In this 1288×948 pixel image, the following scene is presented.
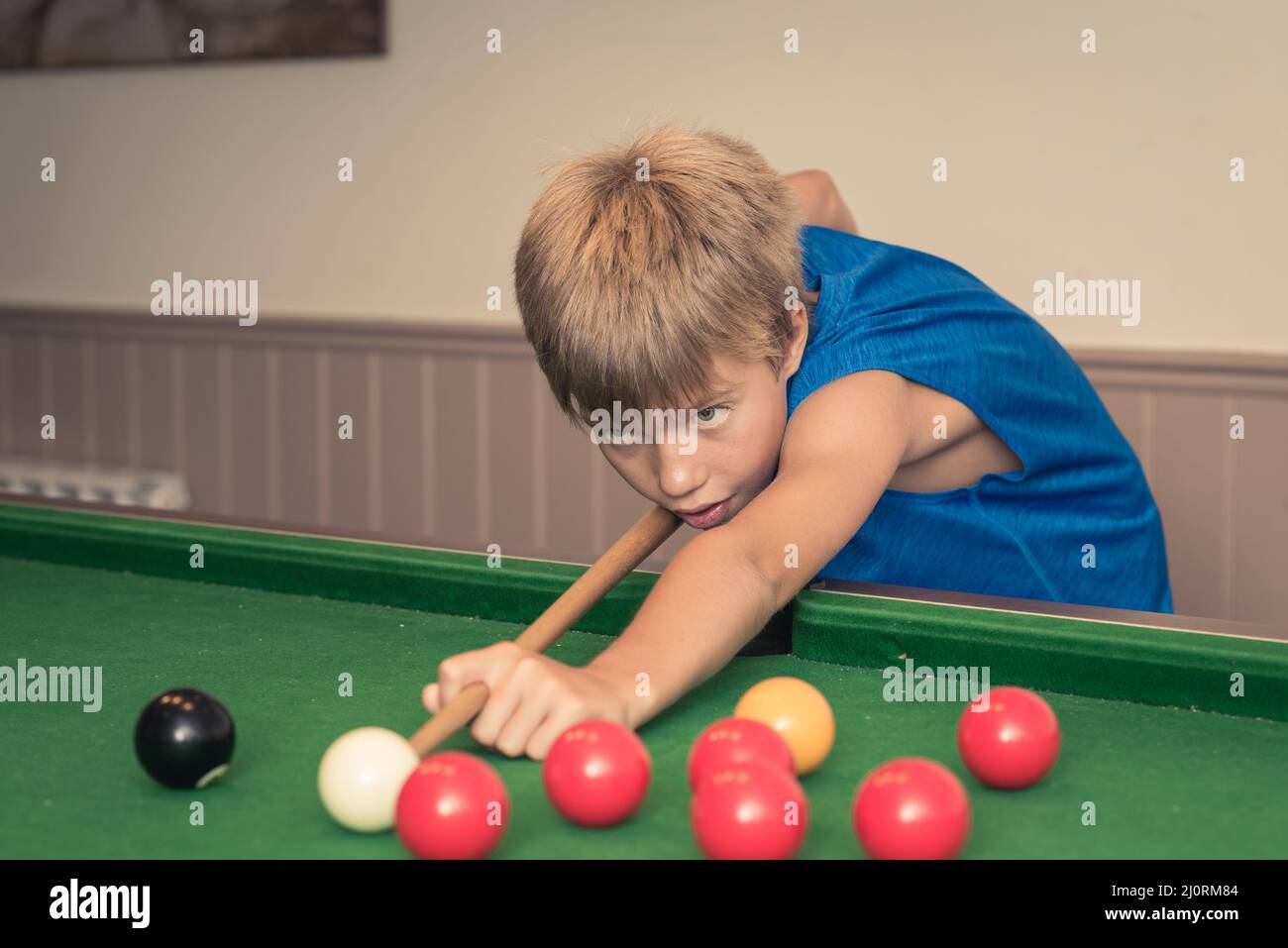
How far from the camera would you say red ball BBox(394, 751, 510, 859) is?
986mm

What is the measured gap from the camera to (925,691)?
143cm

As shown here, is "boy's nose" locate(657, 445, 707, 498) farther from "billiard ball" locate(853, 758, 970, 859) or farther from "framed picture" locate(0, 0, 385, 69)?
"framed picture" locate(0, 0, 385, 69)

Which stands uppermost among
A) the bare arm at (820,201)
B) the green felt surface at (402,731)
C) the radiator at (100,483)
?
the bare arm at (820,201)

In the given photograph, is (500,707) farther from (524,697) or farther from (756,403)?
(756,403)

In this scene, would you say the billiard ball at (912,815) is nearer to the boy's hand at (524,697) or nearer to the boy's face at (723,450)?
the boy's hand at (524,697)

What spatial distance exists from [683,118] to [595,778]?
2751mm

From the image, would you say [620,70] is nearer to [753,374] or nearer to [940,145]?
[940,145]

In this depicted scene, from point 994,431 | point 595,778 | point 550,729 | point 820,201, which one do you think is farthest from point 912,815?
point 820,201

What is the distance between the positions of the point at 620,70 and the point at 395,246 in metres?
0.83

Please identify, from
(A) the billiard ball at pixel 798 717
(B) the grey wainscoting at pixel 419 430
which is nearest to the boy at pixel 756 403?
(A) the billiard ball at pixel 798 717

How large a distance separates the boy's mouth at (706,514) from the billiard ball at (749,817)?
651 millimetres

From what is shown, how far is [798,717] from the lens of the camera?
119cm

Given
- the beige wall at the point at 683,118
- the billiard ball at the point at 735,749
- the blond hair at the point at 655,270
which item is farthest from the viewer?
the beige wall at the point at 683,118

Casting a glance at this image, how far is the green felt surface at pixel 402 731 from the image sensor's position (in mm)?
1051
